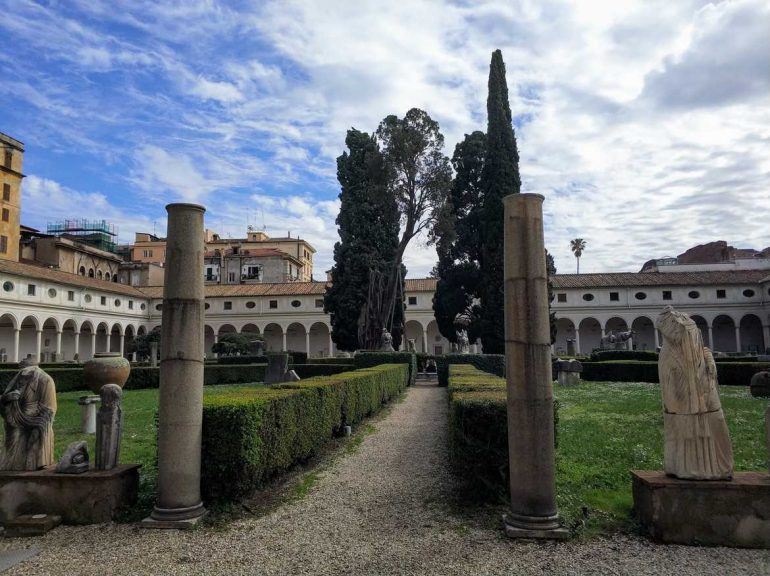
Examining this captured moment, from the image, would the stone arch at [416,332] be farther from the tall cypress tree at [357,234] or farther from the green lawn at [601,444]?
the green lawn at [601,444]

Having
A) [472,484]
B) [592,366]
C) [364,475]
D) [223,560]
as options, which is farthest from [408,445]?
[592,366]

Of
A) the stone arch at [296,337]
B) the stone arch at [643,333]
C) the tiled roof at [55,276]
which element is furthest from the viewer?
the stone arch at [296,337]

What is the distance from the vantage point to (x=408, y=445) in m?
9.17

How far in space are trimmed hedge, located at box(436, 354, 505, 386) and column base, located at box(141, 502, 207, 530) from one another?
54.8 ft

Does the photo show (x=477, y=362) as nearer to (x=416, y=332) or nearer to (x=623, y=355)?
(x=623, y=355)

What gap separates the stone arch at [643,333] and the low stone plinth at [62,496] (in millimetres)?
54161

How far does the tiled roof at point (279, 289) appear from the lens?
54.0m

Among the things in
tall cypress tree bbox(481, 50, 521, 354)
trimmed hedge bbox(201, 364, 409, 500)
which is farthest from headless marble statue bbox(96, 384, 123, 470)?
tall cypress tree bbox(481, 50, 521, 354)

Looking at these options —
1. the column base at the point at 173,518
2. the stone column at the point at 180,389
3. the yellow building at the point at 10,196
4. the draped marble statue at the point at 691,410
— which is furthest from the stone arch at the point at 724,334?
the yellow building at the point at 10,196

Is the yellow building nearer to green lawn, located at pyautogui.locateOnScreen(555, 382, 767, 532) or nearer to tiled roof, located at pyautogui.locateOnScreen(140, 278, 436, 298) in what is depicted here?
tiled roof, located at pyautogui.locateOnScreen(140, 278, 436, 298)

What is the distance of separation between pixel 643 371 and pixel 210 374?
18174 mm

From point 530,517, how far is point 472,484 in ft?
3.34

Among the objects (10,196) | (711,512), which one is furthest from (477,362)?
(10,196)

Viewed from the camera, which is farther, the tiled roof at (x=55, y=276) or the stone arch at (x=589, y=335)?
the stone arch at (x=589, y=335)
